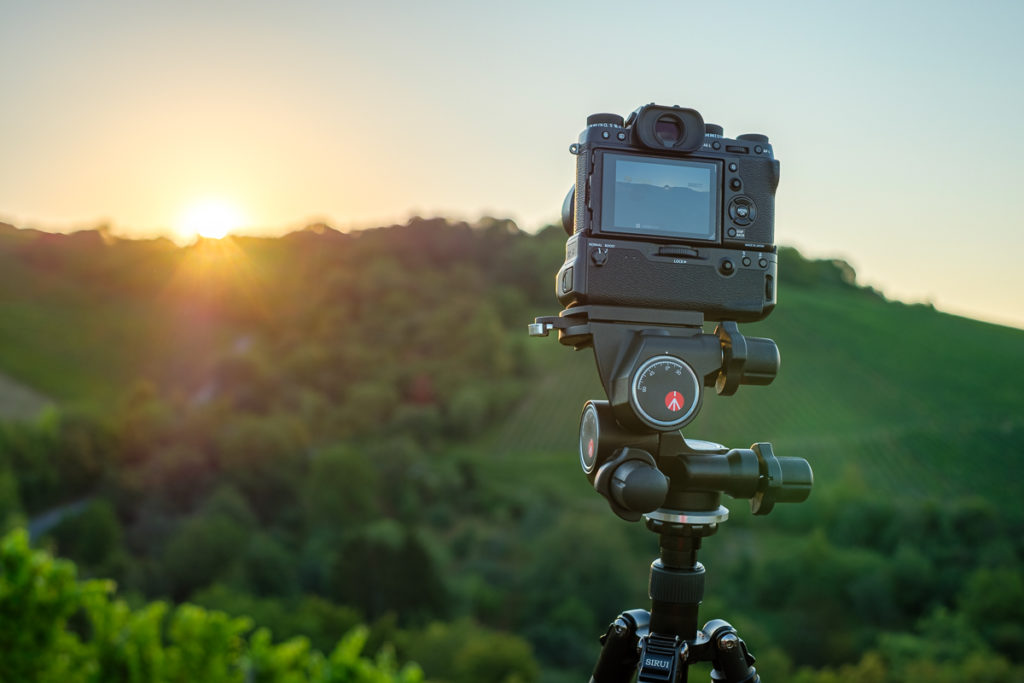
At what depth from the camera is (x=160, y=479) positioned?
45.5m

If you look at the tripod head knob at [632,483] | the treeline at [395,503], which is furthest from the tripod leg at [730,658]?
the treeline at [395,503]

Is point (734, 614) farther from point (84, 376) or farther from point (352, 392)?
point (84, 376)

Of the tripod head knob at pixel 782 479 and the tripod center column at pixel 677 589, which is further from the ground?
the tripod head knob at pixel 782 479

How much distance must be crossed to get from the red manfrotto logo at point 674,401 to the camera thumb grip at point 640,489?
0.16 meters

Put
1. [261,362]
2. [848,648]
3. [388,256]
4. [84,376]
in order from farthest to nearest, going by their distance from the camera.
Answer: [261,362]
[388,256]
[84,376]
[848,648]

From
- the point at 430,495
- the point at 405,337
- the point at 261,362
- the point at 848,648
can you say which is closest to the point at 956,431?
the point at 848,648

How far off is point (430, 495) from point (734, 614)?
60.8 ft

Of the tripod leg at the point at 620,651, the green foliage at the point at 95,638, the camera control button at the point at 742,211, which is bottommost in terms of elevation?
the green foliage at the point at 95,638

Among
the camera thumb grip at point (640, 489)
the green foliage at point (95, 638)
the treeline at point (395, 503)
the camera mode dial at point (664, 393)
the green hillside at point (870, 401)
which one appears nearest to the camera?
the camera thumb grip at point (640, 489)

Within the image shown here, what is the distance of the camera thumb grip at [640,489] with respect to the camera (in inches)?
64.5

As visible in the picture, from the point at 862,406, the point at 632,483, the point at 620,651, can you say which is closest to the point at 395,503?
the point at 862,406

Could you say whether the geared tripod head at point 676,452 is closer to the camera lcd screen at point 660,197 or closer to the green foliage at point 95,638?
the camera lcd screen at point 660,197

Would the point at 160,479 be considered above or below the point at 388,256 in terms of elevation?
below

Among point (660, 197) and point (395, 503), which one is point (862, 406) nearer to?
point (395, 503)
